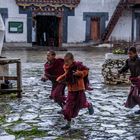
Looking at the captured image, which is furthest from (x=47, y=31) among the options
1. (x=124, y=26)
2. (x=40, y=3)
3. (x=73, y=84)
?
(x=73, y=84)

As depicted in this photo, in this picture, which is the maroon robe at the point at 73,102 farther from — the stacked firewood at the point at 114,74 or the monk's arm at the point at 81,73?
the stacked firewood at the point at 114,74

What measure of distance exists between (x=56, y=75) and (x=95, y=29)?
91.8 ft

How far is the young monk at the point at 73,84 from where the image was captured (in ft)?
27.7

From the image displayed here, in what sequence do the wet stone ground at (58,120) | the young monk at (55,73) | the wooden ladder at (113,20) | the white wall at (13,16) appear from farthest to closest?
the wooden ladder at (113,20), the white wall at (13,16), the young monk at (55,73), the wet stone ground at (58,120)

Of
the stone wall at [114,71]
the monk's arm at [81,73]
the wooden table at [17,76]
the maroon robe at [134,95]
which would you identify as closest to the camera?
the monk's arm at [81,73]

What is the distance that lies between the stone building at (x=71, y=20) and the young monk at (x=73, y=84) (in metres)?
27.7

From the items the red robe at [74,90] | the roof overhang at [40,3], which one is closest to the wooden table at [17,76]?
the red robe at [74,90]

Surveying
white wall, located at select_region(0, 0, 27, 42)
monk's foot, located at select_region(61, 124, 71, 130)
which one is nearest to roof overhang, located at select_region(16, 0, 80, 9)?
white wall, located at select_region(0, 0, 27, 42)

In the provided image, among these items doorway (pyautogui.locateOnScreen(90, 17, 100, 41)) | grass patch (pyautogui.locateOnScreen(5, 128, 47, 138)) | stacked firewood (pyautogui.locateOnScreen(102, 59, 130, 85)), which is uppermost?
doorway (pyautogui.locateOnScreen(90, 17, 100, 41))

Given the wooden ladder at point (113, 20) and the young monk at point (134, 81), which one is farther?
the wooden ladder at point (113, 20)

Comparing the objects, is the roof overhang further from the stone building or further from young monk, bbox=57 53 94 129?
young monk, bbox=57 53 94 129

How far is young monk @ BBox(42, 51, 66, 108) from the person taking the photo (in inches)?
375

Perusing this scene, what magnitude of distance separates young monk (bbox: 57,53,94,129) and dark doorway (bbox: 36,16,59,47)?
28.9 metres

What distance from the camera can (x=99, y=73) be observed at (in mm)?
17672
